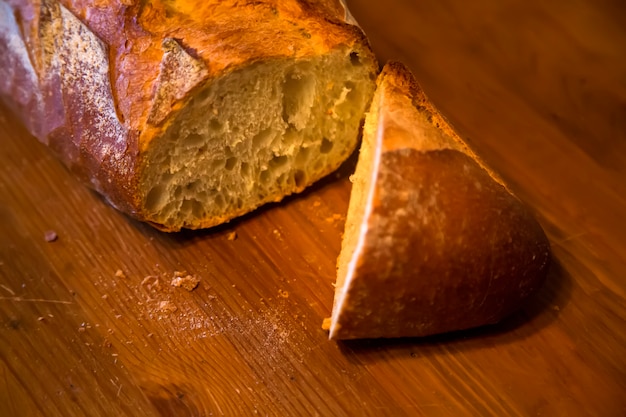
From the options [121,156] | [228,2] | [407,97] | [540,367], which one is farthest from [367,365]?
[228,2]

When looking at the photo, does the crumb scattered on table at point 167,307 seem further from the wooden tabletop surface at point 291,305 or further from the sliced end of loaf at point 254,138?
the sliced end of loaf at point 254,138

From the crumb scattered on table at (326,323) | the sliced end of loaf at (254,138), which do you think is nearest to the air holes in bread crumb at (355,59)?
the sliced end of loaf at (254,138)

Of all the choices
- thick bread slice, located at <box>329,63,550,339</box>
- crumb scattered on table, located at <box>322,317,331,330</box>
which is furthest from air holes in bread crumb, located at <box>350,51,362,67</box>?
crumb scattered on table, located at <box>322,317,331,330</box>

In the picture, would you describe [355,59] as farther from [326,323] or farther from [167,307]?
[167,307]

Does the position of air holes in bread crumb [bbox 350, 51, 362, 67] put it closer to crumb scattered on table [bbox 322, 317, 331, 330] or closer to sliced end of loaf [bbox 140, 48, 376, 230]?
sliced end of loaf [bbox 140, 48, 376, 230]

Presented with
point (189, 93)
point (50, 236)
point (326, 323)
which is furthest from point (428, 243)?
point (50, 236)
